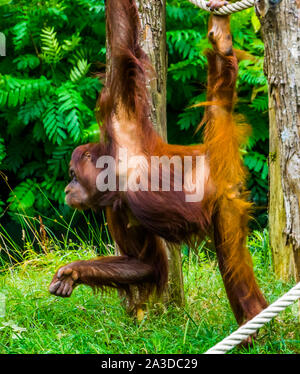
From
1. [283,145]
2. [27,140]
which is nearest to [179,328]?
[283,145]

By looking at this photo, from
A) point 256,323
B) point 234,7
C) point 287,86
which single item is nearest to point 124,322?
point 256,323

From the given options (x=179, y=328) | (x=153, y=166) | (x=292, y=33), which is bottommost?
(x=179, y=328)

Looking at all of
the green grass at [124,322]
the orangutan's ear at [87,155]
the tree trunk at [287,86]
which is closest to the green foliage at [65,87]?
the green grass at [124,322]

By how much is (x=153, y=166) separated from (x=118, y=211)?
443 mm

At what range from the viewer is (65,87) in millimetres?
6645

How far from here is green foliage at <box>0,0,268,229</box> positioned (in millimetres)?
6484

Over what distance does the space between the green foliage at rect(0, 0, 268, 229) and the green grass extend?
8.44 ft

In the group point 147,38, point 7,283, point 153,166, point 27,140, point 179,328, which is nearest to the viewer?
point 153,166

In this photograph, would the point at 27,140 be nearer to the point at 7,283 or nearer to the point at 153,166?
the point at 7,283

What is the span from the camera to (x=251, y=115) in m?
6.88

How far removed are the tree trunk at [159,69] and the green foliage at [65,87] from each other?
8.80 feet

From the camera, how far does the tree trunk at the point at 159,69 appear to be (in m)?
3.46

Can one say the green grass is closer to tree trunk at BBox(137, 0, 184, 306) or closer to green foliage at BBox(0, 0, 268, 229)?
tree trunk at BBox(137, 0, 184, 306)

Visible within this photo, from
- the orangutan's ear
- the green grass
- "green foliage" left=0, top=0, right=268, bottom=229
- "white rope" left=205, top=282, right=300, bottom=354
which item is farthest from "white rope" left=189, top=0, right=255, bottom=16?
"green foliage" left=0, top=0, right=268, bottom=229
